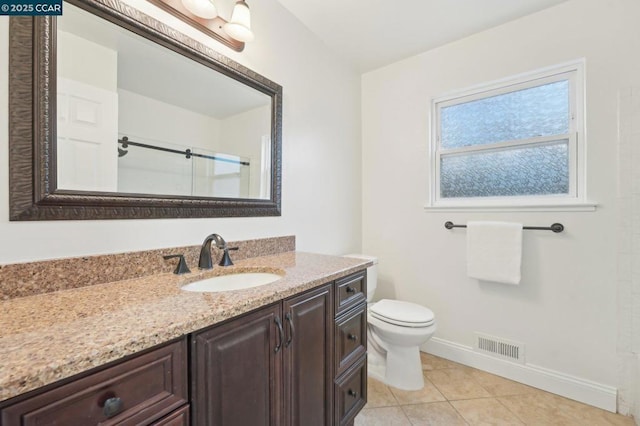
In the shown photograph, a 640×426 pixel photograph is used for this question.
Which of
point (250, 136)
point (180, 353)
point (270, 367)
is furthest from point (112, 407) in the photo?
point (250, 136)

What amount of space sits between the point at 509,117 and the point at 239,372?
2.29 m

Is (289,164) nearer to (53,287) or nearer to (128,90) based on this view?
(128,90)

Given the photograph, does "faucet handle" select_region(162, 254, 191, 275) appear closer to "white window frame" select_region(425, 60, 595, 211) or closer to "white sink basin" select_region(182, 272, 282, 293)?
"white sink basin" select_region(182, 272, 282, 293)

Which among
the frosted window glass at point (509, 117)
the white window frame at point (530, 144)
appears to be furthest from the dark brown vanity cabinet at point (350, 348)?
the frosted window glass at point (509, 117)

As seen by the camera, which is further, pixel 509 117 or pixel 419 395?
pixel 509 117

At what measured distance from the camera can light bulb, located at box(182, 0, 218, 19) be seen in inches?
46.5

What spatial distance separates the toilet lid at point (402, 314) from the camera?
169 centimetres

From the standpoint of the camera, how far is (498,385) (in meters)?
1.80

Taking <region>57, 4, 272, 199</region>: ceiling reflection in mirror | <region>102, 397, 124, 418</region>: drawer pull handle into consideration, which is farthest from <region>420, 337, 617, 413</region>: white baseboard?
<region>102, 397, 124, 418</region>: drawer pull handle

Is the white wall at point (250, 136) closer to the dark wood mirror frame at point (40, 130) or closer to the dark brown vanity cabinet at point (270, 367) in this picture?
the dark wood mirror frame at point (40, 130)

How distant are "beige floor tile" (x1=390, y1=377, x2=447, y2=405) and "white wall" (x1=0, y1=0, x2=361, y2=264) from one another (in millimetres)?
1040

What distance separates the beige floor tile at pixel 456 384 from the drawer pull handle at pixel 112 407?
1.80m

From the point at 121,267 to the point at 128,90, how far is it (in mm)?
693

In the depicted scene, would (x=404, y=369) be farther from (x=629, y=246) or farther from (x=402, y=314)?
(x=629, y=246)
